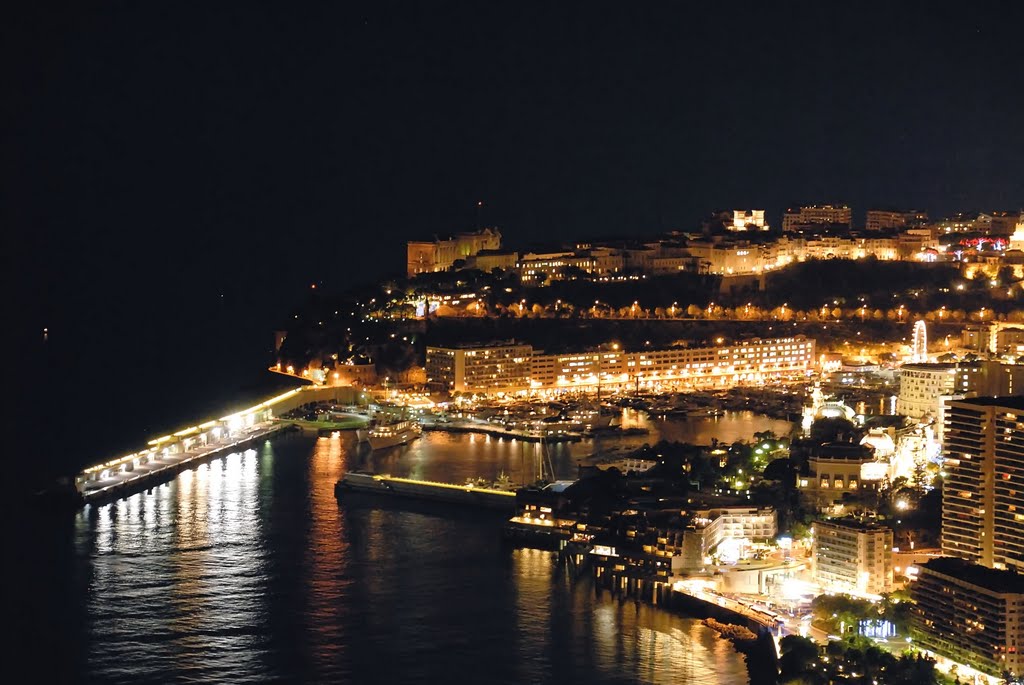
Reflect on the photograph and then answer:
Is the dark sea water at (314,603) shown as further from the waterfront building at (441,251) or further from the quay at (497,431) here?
the waterfront building at (441,251)

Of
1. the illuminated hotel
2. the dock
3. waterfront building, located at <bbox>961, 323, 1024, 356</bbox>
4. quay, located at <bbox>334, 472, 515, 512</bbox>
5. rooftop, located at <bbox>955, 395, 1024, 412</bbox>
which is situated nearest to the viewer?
rooftop, located at <bbox>955, 395, 1024, 412</bbox>

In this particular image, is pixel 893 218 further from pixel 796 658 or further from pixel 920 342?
pixel 796 658

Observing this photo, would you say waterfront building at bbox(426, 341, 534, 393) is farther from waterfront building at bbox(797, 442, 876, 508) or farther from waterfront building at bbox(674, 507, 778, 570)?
waterfront building at bbox(674, 507, 778, 570)

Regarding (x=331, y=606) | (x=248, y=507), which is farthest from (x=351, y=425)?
(x=331, y=606)

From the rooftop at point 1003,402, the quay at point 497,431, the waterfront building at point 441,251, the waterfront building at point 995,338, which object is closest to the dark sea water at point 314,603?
the rooftop at point 1003,402

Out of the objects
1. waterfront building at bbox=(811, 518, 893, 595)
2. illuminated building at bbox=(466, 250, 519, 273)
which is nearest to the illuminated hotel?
illuminated building at bbox=(466, 250, 519, 273)

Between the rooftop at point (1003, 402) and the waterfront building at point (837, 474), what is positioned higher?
the rooftop at point (1003, 402)
